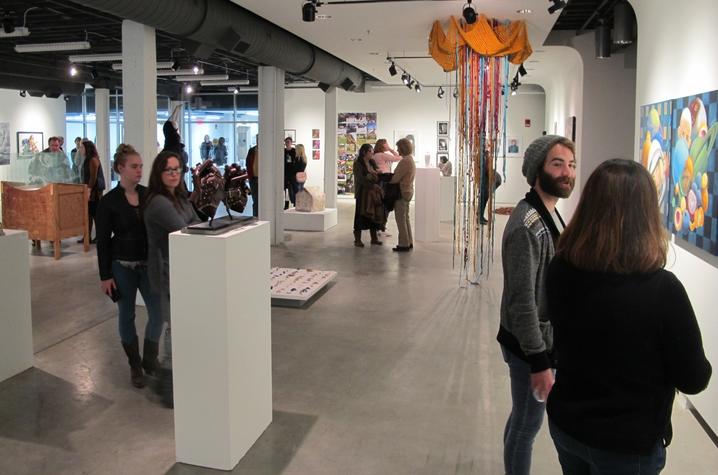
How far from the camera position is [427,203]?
11.1 metres

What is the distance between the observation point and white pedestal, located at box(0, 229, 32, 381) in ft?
15.0

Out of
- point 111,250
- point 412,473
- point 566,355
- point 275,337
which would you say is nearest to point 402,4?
point 275,337

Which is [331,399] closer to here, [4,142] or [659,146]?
[659,146]

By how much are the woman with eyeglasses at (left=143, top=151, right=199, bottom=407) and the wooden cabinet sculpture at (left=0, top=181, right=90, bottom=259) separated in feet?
19.0

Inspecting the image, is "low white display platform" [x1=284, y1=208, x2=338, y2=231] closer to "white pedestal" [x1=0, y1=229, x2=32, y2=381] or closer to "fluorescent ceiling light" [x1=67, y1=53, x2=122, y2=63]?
"fluorescent ceiling light" [x1=67, y1=53, x2=122, y2=63]

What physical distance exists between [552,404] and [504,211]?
13913 mm

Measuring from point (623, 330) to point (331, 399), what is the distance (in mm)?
→ 2826

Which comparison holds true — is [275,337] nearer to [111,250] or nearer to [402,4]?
[111,250]

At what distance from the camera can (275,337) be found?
222 inches

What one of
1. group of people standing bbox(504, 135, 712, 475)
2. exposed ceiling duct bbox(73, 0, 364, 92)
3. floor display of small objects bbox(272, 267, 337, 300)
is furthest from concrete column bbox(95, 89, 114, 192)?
group of people standing bbox(504, 135, 712, 475)

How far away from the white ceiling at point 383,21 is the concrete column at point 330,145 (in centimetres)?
245

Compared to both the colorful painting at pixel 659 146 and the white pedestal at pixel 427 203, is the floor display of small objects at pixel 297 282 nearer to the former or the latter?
the colorful painting at pixel 659 146

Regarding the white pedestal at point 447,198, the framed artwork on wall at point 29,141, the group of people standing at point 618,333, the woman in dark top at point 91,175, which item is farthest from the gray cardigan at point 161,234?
the framed artwork on wall at point 29,141

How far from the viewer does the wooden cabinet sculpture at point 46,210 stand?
30.3ft
